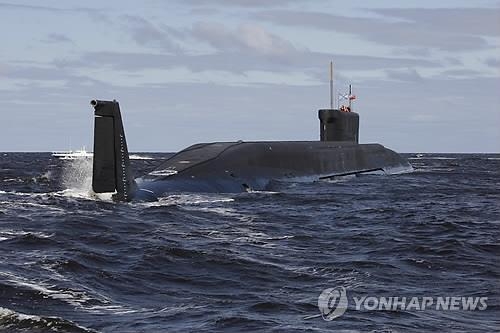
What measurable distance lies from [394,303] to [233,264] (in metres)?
4.62

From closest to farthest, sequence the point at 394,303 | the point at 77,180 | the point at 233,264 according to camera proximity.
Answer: the point at 394,303 < the point at 233,264 < the point at 77,180

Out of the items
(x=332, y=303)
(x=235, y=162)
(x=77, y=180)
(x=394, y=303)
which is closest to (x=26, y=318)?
(x=332, y=303)

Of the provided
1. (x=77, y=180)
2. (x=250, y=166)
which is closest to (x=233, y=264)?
(x=250, y=166)

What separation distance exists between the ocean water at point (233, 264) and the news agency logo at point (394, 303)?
0.61 ft

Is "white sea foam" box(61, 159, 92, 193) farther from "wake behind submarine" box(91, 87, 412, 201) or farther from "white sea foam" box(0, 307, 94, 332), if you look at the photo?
"white sea foam" box(0, 307, 94, 332)

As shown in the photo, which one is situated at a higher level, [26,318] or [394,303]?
[26,318]

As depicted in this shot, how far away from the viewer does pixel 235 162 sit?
132 ft

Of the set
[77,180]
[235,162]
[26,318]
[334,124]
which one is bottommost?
[26,318]

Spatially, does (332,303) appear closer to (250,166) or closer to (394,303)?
(394,303)

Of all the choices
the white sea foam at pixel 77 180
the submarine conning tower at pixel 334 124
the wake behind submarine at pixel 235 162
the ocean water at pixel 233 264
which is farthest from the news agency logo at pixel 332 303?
the submarine conning tower at pixel 334 124

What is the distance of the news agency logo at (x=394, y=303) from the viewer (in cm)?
1322

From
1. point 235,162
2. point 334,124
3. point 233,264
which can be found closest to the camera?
point 233,264

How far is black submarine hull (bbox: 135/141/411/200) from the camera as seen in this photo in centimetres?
3522

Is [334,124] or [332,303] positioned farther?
[334,124]
